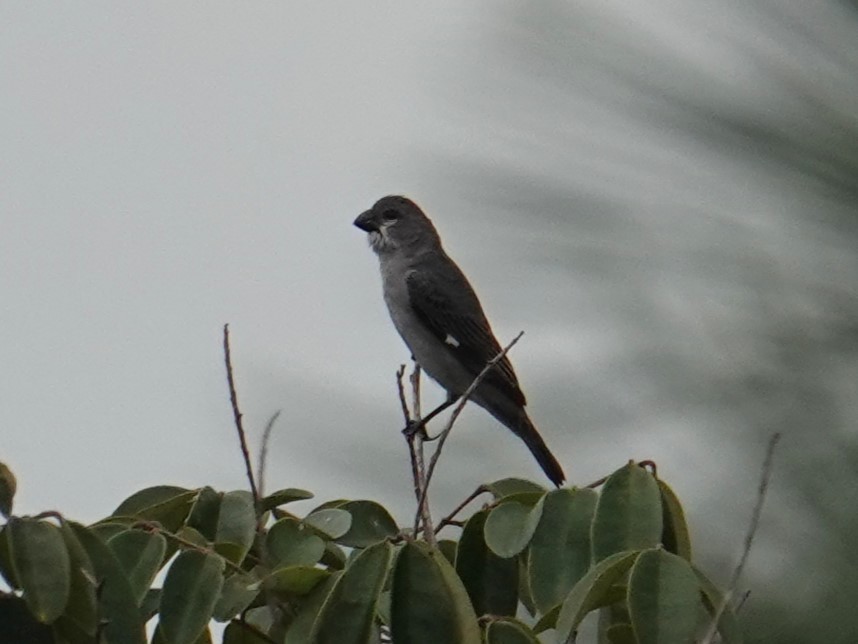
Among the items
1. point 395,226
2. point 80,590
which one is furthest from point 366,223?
point 80,590

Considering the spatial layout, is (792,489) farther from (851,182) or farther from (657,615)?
(851,182)

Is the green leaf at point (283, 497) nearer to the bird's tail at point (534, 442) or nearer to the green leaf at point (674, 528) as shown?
the bird's tail at point (534, 442)

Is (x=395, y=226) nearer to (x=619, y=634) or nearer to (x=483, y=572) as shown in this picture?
(x=483, y=572)

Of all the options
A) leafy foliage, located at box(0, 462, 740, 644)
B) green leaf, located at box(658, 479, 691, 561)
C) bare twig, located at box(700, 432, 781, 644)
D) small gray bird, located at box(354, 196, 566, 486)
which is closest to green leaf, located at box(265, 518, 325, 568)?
leafy foliage, located at box(0, 462, 740, 644)

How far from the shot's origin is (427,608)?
1.43 m

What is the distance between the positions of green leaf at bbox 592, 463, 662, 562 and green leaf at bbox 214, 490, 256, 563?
1.53 ft

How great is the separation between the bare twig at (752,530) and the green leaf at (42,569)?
0.66 metres

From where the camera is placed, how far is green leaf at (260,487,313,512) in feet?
5.98

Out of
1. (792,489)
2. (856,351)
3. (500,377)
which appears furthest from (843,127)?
(500,377)

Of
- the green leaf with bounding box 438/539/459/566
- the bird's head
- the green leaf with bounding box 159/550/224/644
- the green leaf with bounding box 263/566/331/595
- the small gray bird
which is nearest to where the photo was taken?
the green leaf with bounding box 159/550/224/644

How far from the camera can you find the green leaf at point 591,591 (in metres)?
1.40

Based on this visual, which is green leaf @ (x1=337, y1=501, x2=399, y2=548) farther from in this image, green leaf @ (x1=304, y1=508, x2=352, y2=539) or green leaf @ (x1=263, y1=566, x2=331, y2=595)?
green leaf @ (x1=263, y1=566, x2=331, y2=595)

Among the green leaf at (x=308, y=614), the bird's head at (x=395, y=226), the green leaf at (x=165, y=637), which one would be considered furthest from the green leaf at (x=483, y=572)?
the bird's head at (x=395, y=226)

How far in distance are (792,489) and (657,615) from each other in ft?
0.61
